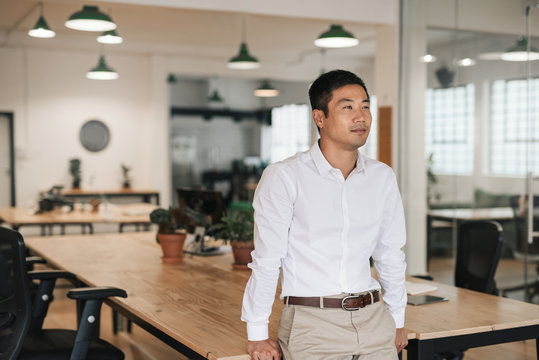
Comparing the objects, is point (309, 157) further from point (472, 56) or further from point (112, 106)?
point (112, 106)

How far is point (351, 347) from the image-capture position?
205cm

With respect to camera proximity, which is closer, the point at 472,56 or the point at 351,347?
the point at 351,347

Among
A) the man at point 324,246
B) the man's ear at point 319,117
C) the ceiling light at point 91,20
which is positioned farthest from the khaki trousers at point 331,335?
the ceiling light at point 91,20

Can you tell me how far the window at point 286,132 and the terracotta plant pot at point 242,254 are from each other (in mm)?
9488

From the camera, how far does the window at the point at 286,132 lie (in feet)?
45.3

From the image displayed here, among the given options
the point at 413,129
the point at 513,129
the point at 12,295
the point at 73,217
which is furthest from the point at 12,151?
the point at 12,295

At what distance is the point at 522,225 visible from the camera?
4.90 metres

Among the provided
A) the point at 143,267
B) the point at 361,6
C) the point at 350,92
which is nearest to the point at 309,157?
the point at 350,92

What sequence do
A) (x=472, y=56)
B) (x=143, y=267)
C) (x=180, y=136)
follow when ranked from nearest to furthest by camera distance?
(x=143, y=267)
(x=472, y=56)
(x=180, y=136)

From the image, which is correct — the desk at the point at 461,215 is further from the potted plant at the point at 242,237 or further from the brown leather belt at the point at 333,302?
the brown leather belt at the point at 333,302

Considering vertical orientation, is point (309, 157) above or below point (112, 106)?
below

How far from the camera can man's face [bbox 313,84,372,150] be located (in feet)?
6.75

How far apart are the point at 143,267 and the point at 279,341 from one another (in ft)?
6.16

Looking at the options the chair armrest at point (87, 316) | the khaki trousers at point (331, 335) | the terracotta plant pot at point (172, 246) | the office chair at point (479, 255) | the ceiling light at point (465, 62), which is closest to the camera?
the khaki trousers at point (331, 335)
